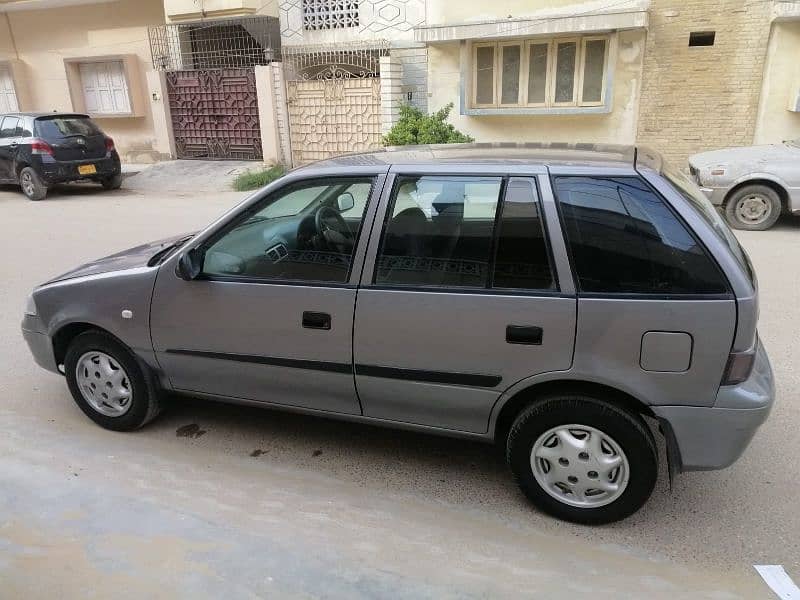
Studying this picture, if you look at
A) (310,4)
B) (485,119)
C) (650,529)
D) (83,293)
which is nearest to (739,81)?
(485,119)

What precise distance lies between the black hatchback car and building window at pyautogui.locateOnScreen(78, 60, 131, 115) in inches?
173

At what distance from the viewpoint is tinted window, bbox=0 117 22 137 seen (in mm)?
12375

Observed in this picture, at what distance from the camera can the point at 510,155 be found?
3.04 m

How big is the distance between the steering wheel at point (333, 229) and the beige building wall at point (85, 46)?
14909mm

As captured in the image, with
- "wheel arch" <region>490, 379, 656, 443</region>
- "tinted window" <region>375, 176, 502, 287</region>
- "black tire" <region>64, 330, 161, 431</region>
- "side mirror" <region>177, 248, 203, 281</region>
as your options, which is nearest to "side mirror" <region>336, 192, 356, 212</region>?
"tinted window" <region>375, 176, 502, 287</region>

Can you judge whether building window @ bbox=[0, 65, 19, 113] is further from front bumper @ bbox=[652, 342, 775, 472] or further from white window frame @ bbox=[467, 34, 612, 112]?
front bumper @ bbox=[652, 342, 775, 472]

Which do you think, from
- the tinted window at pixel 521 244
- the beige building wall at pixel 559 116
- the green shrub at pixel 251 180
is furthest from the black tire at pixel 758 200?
the green shrub at pixel 251 180

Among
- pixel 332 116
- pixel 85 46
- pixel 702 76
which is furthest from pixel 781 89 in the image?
pixel 85 46

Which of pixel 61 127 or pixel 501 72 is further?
pixel 501 72

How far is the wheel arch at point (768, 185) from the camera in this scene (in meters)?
8.15

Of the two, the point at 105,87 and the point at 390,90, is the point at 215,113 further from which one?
the point at 390,90

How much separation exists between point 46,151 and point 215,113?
181 inches

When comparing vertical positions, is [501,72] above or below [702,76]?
above

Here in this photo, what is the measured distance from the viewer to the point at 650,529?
2867mm
